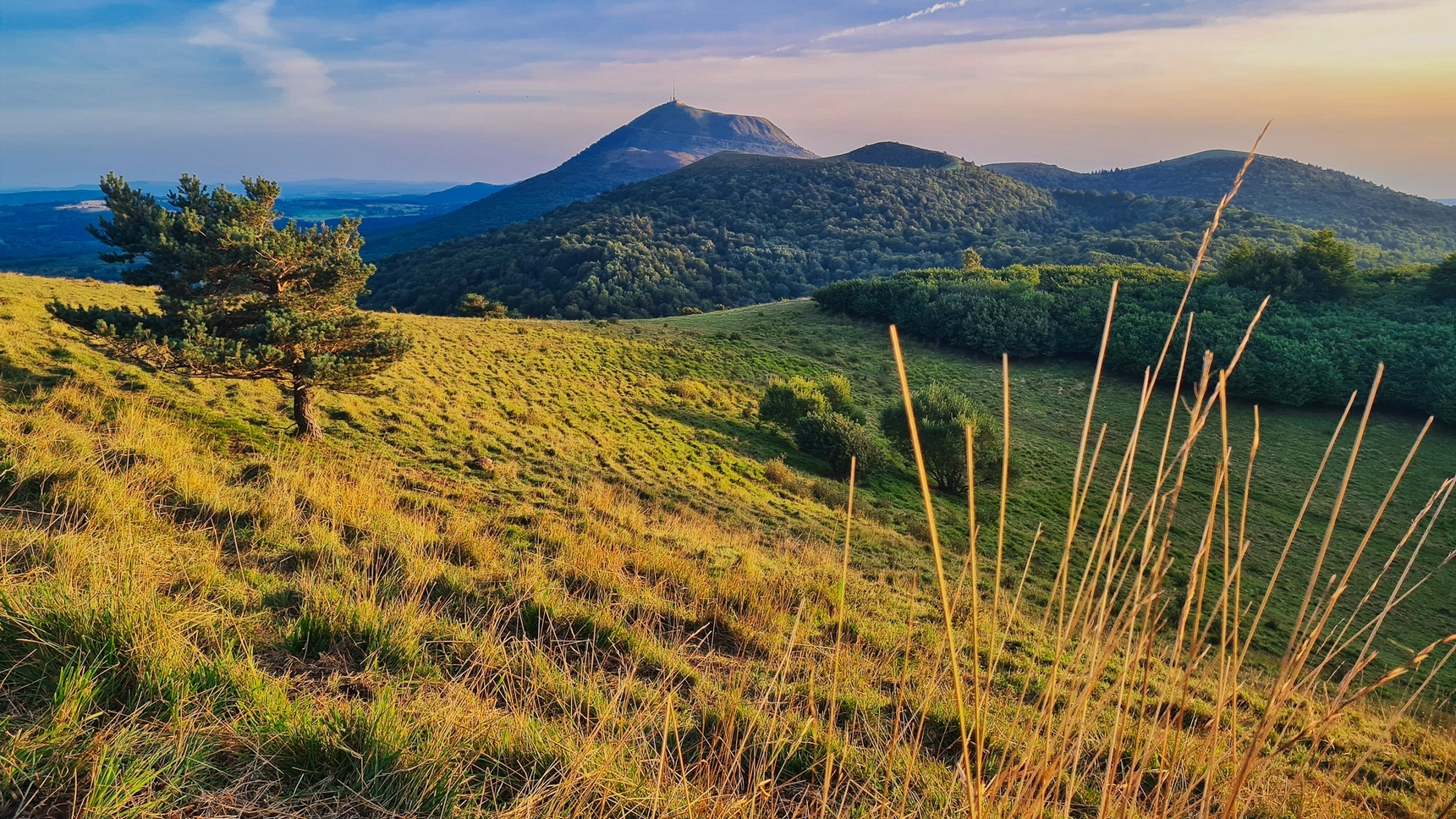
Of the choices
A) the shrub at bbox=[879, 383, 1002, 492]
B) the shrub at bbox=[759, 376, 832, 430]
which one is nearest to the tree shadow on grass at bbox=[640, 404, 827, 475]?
the shrub at bbox=[759, 376, 832, 430]

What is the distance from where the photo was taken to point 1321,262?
139 feet

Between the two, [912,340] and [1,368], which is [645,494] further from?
[912,340]

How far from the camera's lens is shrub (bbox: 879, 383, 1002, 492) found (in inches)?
859

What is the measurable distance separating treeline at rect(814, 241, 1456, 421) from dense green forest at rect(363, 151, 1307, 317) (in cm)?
3853

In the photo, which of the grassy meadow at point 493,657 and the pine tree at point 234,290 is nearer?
the grassy meadow at point 493,657

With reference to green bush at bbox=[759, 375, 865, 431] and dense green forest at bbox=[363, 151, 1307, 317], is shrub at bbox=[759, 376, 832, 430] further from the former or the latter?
dense green forest at bbox=[363, 151, 1307, 317]

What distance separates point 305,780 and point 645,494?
39.7 ft

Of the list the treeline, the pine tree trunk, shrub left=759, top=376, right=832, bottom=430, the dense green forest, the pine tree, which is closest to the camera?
the pine tree

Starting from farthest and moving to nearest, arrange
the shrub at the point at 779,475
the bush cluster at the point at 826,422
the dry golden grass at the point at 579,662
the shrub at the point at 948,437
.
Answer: the bush cluster at the point at 826,422 → the shrub at the point at 948,437 → the shrub at the point at 779,475 → the dry golden grass at the point at 579,662

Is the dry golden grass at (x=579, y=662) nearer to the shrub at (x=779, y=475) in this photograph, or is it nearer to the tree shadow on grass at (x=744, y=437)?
the shrub at (x=779, y=475)

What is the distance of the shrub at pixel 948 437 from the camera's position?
21812mm

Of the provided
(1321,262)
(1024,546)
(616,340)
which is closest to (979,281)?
(1321,262)

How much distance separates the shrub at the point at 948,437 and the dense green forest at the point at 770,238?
58164 millimetres

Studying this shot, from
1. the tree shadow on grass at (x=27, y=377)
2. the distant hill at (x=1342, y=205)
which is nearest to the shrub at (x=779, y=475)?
the tree shadow on grass at (x=27, y=377)
